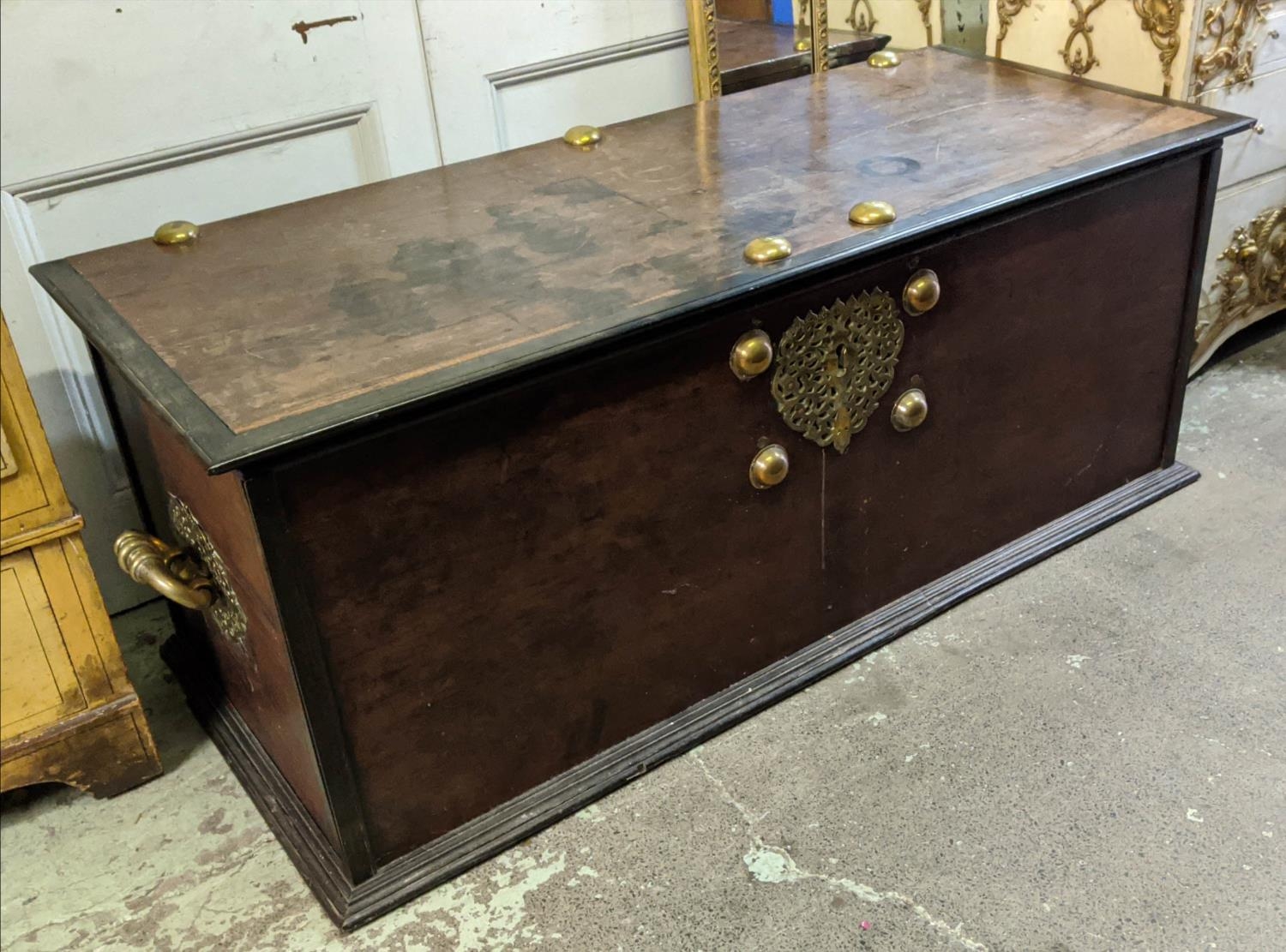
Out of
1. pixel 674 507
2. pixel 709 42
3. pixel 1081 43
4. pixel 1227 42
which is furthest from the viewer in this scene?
pixel 709 42

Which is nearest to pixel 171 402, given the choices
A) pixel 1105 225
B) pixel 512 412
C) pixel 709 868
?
pixel 512 412

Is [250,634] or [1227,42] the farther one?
[1227,42]

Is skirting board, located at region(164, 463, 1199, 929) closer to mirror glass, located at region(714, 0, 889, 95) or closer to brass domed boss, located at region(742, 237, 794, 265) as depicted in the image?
brass domed boss, located at region(742, 237, 794, 265)

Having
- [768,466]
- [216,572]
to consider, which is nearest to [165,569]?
[216,572]

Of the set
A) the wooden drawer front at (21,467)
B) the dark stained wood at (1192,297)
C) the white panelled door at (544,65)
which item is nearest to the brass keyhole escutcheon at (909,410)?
the dark stained wood at (1192,297)

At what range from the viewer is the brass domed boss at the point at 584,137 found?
2252 millimetres

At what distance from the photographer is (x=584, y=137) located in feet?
7.40

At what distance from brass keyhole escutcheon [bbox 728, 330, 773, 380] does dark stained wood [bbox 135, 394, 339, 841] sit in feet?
2.25

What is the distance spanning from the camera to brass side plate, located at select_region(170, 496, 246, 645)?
1.68 metres

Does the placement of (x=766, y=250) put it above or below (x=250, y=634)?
above

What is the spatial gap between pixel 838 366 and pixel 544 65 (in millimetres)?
1109

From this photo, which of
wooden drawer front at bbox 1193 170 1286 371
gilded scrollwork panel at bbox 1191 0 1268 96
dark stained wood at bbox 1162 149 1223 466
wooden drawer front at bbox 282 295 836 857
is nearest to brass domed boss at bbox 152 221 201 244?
wooden drawer front at bbox 282 295 836 857

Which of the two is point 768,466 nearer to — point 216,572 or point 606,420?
point 606,420

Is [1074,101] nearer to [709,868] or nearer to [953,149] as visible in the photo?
[953,149]
